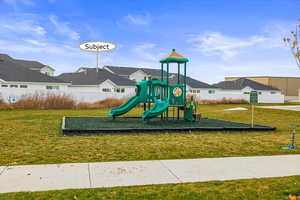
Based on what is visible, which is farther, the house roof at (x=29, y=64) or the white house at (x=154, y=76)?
the house roof at (x=29, y=64)

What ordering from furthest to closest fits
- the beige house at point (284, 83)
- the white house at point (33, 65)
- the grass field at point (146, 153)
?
the beige house at point (284, 83) → the white house at point (33, 65) → the grass field at point (146, 153)

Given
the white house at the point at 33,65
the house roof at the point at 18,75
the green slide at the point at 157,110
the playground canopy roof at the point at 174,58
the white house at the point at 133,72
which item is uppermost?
the white house at the point at 33,65

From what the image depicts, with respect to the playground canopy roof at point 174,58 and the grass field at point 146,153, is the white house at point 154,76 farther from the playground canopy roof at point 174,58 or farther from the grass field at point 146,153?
the grass field at point 146,153

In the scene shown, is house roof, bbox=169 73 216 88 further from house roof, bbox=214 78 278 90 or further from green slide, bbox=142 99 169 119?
green slide, bbox=142 99 169 119

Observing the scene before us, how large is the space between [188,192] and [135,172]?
1.38 m

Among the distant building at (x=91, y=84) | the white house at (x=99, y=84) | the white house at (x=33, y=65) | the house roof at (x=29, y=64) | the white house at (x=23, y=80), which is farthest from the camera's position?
the house roof at (x=29, y=64)

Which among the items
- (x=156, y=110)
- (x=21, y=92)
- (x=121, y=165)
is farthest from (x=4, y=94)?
(x=121, y=165)

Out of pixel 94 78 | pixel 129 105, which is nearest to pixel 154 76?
pixel 94 78

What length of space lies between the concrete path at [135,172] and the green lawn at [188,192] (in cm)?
26

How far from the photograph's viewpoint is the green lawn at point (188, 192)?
14.0 ft

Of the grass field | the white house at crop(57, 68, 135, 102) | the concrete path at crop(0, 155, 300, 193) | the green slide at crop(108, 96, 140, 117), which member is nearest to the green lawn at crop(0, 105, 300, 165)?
the grass field

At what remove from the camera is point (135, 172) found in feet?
18.3

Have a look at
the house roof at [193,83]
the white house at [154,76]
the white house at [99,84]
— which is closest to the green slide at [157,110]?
the white house at [99,84]

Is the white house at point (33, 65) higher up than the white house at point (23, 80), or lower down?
higher up
